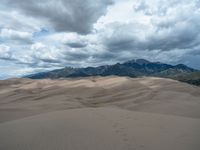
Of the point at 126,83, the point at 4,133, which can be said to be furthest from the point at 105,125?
the point at 126,83

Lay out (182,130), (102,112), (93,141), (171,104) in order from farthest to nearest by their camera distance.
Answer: (171,104) → (102,112) → (182,130) → (93,141)

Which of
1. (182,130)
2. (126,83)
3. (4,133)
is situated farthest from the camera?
(126,83)

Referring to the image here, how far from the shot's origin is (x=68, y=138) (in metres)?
6.80

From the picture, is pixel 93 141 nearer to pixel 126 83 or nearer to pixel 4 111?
pixel 4 111

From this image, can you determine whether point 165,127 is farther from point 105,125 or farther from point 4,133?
point 4,133

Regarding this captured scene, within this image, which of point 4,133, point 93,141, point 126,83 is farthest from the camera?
point 126,83

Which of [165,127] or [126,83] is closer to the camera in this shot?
[165,127]

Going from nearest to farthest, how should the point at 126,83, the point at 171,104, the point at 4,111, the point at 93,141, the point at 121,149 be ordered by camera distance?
the point at 121,149, the point at 93,141, the point at 4,111, the point at 171,104, the point at 126,83

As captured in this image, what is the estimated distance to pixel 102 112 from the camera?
10.4 m

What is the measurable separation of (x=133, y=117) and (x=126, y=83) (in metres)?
10.7

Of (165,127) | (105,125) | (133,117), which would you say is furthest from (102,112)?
(165,127)

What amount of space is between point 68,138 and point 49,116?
2983mm

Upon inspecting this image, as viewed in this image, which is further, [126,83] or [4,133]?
[126,83]

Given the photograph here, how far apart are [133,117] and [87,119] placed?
6.16ft
